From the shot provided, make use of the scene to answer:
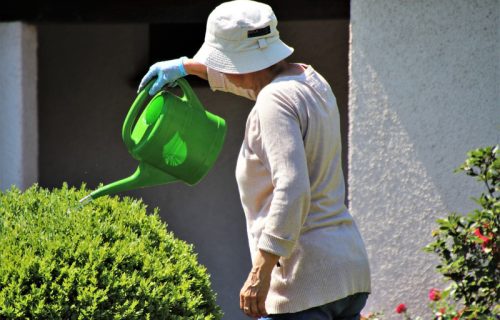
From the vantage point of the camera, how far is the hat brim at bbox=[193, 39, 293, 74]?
275 centimetres

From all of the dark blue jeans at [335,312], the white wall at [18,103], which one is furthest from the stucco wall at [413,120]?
the dark blue jeans at [335,312]

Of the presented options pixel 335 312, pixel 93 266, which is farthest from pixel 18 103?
pixel 335 312

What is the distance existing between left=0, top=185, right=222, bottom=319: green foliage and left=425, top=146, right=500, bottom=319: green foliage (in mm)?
1135

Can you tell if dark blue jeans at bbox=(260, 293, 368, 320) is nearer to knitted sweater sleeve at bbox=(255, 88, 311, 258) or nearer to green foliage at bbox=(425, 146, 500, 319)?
knitted sweater sleeve at bbox=(255, 88, 311, 258)

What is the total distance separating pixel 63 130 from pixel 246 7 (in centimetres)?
412

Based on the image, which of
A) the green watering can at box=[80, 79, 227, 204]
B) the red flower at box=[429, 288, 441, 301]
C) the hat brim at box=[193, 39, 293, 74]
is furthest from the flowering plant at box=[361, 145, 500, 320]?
the hat brim at box=[193, 39, 293, 74]

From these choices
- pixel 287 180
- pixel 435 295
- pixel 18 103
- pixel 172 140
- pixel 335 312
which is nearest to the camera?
pixel 287 180

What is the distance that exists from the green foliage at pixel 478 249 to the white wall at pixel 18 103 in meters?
2.36

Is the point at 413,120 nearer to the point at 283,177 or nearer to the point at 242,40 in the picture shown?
the point at 242,40

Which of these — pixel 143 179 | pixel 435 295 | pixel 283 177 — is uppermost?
pixel 283 177

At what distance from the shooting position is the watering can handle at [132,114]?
328 centimetres

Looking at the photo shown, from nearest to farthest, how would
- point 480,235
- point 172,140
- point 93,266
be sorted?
1. point 93,266
2. point 172,140
3. point 480,235

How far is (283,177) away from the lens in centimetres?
254

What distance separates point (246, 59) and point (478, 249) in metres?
1.86
